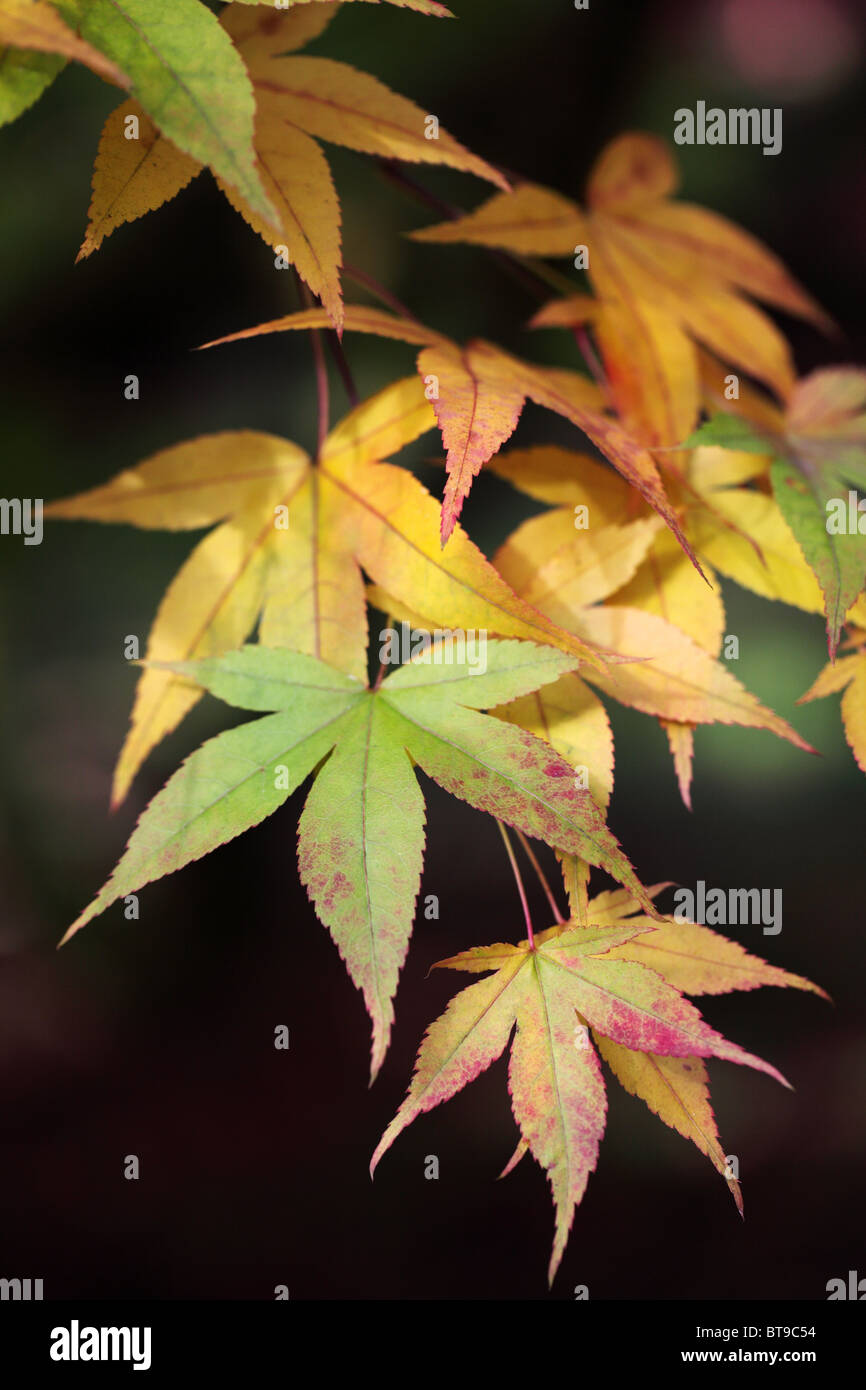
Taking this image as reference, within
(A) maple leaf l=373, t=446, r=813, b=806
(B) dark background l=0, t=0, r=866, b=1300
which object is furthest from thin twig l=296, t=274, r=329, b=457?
(B) dark background l=0, t=0, r=866, b=1300

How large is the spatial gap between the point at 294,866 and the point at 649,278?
140 cm

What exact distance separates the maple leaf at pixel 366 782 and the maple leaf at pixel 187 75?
0.27m

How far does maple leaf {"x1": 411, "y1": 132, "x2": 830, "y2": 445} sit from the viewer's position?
2.44ft

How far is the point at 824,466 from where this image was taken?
70 centimetres

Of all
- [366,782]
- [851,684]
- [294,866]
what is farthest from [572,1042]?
[294,866]

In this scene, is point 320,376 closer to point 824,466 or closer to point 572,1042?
point 824,466

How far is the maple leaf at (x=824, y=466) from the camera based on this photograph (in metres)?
0.54

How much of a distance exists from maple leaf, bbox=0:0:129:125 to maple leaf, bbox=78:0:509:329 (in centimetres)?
4

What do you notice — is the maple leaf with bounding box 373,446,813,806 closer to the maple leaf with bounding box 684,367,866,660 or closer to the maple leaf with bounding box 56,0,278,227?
the maple leaf with bounding box 684,367,866,660

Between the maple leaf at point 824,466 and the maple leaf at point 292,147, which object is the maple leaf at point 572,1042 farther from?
the maple leaf at point 292,147

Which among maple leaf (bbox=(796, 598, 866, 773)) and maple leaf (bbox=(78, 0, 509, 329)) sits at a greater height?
maple leaf (bbox=(78, 0, 509, 329))

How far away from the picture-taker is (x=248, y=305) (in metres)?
1.62

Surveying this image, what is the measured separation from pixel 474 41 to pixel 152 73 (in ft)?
4.72

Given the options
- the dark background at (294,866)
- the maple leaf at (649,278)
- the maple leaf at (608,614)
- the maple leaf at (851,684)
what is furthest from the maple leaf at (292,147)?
the dark background at (294,866)
